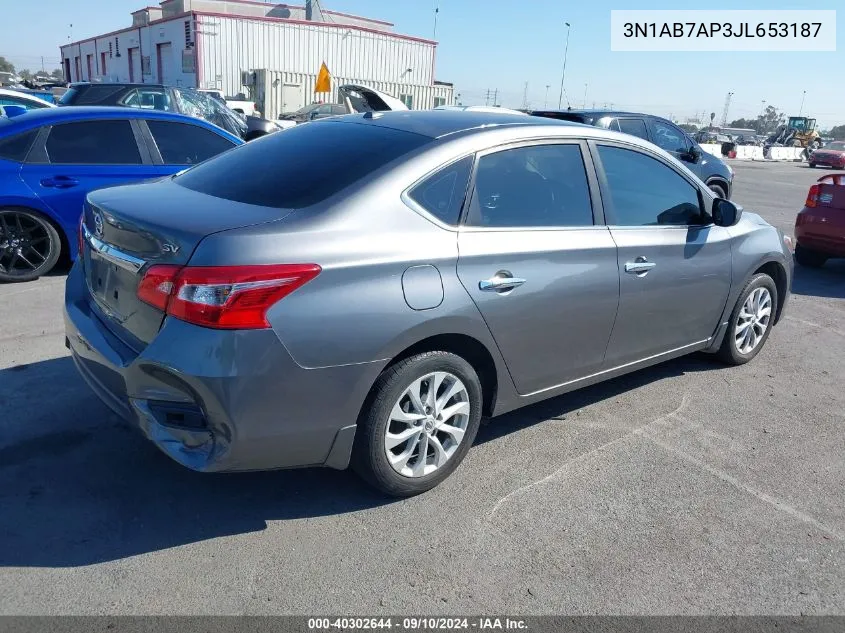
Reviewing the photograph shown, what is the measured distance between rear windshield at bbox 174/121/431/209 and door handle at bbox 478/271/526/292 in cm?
69

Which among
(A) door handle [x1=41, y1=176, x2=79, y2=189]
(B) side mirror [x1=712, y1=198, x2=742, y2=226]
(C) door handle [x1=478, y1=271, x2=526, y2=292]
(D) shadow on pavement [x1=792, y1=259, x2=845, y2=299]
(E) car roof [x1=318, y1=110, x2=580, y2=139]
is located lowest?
(D) shadow on pavement [x1=792, y1=259, x2=845, y2=299]

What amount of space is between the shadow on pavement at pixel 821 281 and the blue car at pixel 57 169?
6771 millimetres

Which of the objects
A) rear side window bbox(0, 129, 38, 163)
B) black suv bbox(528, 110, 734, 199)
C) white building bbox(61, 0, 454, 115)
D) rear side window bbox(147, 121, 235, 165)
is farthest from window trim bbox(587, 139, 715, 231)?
white building bbox(61, 0, 454, 115)

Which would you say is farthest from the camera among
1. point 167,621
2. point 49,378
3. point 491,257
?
point 49,378

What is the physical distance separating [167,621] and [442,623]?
949 millimetres

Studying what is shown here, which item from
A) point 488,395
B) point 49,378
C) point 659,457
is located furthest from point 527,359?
point 49,378

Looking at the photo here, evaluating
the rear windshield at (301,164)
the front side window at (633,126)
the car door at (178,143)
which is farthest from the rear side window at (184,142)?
the front side window at (633,126)

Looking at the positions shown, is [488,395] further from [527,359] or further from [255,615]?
[255,615]

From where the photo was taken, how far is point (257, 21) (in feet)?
→ 120

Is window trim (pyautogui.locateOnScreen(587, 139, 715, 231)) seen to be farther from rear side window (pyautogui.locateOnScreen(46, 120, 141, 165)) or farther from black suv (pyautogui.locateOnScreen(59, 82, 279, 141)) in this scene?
black suv (pyautogui.locateOnScreen(59, 82, 279, 141))

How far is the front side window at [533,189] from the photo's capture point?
11.1 ft

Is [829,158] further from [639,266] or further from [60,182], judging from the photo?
[60,182]

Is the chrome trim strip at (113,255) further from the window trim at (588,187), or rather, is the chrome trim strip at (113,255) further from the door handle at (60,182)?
the door handle at (60,182)

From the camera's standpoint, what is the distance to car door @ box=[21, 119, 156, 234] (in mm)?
6258
